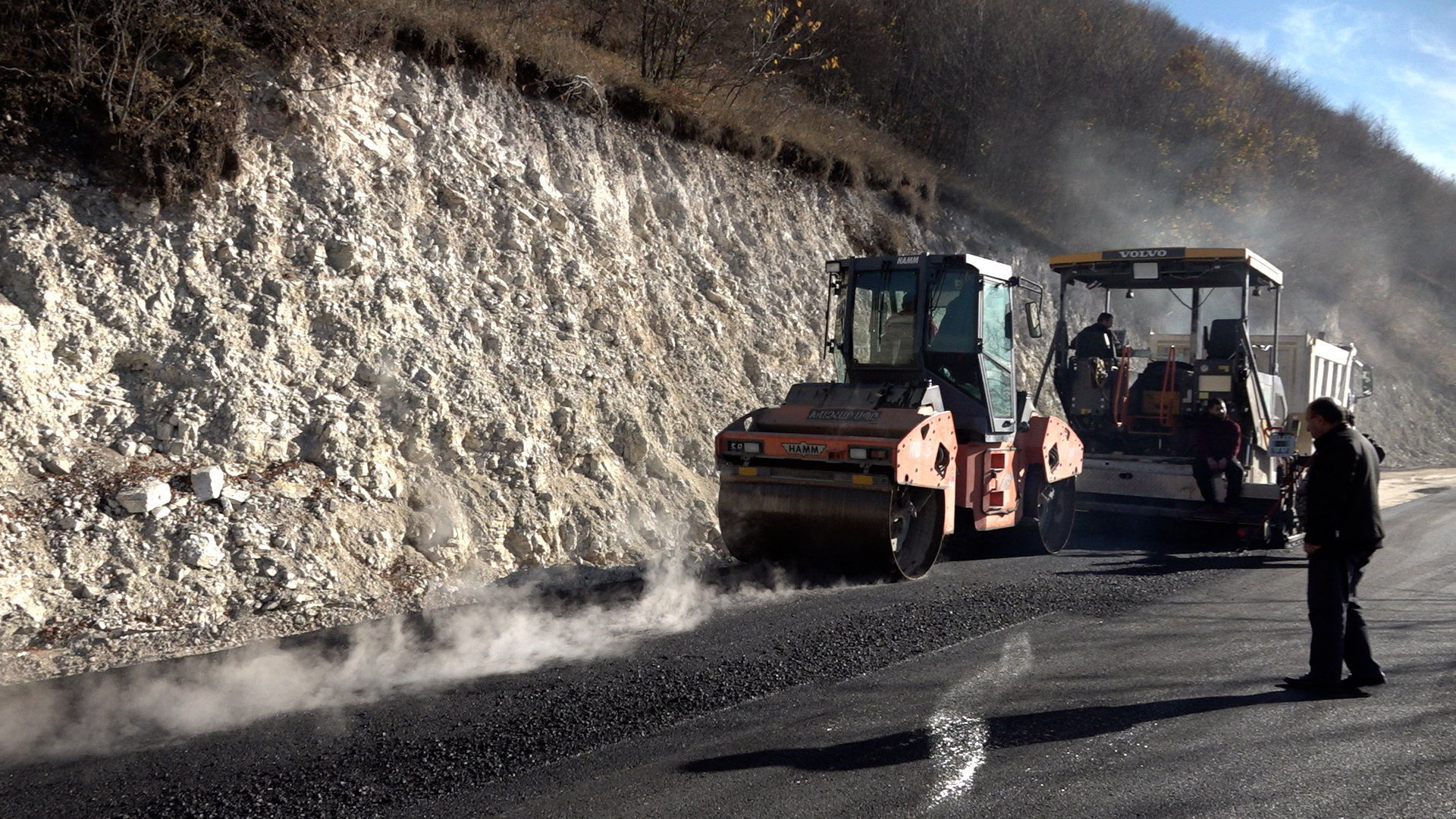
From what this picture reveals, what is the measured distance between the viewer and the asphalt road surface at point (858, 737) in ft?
13.1

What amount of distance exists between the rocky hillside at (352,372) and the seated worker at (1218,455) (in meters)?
5.30

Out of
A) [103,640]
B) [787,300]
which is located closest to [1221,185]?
[787,300]

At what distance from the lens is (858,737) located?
4621 millimetres

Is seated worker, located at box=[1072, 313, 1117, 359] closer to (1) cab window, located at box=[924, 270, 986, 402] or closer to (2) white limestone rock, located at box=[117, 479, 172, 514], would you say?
(1) cab window, located at box=[924, 270, 986, 402]

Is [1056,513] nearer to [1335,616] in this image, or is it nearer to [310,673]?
[1335,616]

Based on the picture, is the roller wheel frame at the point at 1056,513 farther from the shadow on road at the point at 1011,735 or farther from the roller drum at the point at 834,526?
the shadow on road at the point at 1011,735

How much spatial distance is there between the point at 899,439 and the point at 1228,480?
5078mm

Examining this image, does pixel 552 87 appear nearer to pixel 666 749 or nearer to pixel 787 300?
pixel 787 300

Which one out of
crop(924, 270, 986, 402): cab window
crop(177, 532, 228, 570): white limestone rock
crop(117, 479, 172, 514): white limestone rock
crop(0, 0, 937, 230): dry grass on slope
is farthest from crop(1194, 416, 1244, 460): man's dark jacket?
crop(117, 479, 172, 514): white limestone rock

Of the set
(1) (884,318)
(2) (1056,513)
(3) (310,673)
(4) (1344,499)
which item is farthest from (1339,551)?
(3) (310,673)

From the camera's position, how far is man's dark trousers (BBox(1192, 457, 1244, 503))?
1086 centimetres

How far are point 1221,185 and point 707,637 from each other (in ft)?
94.5

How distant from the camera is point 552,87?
46.9ft

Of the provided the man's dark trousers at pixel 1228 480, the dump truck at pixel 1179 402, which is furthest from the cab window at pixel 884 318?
the man's dark trousers at pixel 1228 480
